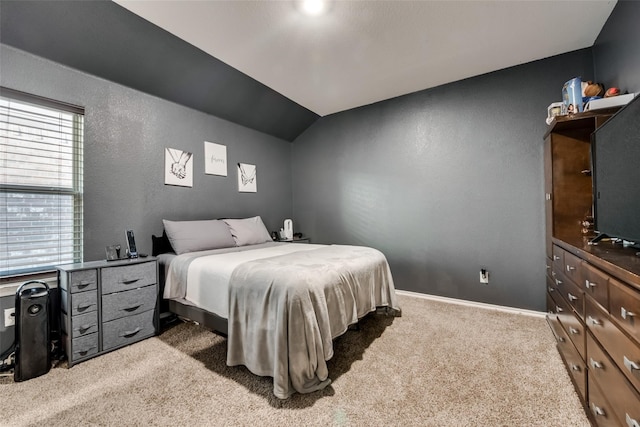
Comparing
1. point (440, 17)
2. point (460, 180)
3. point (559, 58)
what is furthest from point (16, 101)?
point (559, 58)

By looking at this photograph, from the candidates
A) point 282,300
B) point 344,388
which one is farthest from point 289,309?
point 344,388

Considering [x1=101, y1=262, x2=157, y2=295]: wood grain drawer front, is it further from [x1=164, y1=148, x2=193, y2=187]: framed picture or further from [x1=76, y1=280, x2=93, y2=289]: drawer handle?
[x1=164, y1=148, x2=193, y2=187]: framed picture

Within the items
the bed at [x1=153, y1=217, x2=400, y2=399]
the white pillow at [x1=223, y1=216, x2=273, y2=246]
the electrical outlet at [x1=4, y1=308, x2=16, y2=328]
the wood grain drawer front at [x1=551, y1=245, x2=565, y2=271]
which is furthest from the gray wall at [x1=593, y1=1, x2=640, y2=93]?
the electrical outlet at [x1=4, y1=308, x2=16, y2=328]

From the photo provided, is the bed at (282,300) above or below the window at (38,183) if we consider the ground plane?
below

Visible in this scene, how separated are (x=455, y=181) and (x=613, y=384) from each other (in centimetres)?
245

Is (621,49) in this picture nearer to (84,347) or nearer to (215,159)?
(215,159)

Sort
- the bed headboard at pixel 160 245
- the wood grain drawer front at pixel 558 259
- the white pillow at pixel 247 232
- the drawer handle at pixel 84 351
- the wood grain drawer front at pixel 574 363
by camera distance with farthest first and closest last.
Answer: the white pillow at pixel 247 232 → the bed headboard at pixel 160 245 → the drawer handle at pixel 84 351 → the wood grain drawer front at pixel 558 259 → the wood grain drawer front at pixel 574 363

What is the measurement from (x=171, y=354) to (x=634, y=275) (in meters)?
2.69

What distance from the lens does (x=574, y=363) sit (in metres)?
1.55

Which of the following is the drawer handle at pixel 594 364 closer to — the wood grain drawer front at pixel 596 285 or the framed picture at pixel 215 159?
the wood grain drawer front at pixel 596 285

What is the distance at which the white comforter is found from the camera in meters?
1.56

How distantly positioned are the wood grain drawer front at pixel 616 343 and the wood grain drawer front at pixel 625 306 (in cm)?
4

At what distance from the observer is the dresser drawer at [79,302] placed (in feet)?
6.38

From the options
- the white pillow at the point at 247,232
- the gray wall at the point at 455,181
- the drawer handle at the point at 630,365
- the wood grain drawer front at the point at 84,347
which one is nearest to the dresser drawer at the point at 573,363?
the drawer handle at the point at 630,365
